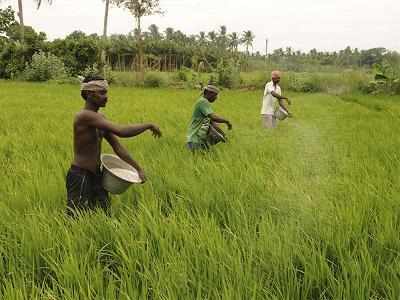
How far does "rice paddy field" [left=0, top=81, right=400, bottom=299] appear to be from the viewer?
178cm

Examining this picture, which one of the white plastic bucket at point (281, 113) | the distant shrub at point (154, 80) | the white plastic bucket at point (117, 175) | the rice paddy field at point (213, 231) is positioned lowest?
the rice paddy field at point (213, 231)

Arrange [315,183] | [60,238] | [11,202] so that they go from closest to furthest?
[60,238]
[11,202]
[315,183]

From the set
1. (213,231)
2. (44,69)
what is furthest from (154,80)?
(213,231)

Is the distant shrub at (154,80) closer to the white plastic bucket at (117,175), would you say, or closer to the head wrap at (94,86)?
the white plastic bucket at (117,175)

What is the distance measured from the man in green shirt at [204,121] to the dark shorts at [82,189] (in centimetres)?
181

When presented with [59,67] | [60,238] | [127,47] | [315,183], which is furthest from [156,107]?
[127,47]

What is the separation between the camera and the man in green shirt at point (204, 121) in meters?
4.28

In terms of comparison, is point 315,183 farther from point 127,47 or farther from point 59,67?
point 127,47

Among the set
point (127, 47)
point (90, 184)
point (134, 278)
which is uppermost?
point (127, 47)

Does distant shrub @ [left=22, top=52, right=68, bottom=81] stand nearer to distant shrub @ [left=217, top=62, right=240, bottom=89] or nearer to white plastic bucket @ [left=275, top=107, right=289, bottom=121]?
distant shrub @ [left=217, top=62, right=240, bottom=89]

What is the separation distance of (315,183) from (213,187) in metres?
0.88

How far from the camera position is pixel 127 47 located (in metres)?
30.4

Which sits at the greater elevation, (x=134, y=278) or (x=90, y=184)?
(x=90, y=184)

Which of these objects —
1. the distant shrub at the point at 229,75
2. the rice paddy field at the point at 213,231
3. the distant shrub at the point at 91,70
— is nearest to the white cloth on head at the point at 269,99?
the rice paddy field at the point at 213,231
